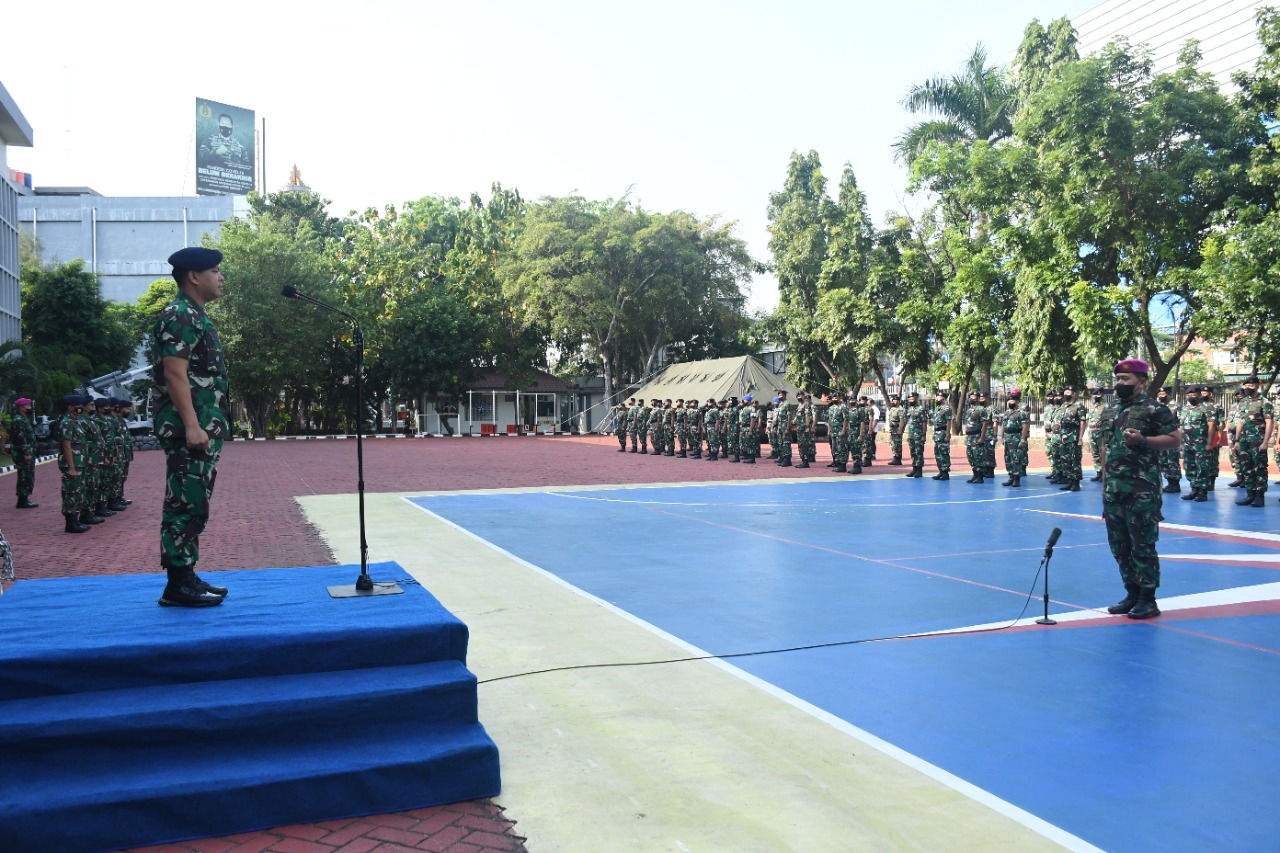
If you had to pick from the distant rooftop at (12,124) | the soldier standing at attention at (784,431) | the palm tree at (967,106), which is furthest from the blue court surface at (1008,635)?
the distant rooftop at (12,124)

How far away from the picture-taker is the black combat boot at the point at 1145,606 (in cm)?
630

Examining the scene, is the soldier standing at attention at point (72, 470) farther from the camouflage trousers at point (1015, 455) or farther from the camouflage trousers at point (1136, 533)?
the camouflage trousers at point (1015, 455)

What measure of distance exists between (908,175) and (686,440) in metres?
11.5

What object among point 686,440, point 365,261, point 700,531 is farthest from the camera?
point 365,261

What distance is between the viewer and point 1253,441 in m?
13.6

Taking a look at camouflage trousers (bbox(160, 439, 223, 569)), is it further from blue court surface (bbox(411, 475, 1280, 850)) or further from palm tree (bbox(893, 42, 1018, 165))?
palm tree (bbox(893, 42, 1018, 165))

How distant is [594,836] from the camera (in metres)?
3.23

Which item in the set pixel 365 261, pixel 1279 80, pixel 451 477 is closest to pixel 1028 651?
pixel 451 477

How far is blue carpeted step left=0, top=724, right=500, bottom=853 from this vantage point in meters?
3.12

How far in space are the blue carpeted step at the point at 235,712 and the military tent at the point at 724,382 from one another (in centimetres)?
3234

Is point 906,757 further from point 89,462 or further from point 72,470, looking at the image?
point 89,462

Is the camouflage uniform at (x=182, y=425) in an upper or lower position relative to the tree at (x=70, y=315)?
lower

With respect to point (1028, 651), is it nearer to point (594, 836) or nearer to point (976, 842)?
point (976, 842)

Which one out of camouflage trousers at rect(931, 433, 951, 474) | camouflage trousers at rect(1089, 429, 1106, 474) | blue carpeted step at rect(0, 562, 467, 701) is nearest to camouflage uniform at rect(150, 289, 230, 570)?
blue carpeted step at rect(0, 562, 467, 701)
